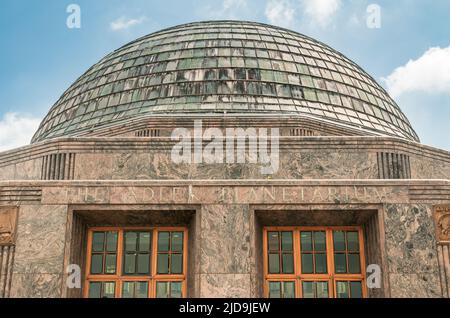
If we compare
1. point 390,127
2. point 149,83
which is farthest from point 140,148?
point 390,127

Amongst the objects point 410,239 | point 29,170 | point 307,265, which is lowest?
point 307,265

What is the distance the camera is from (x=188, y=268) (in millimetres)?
7676

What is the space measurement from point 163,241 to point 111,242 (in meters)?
0.69

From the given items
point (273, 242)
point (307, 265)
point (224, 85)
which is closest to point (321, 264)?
point (307, 265)

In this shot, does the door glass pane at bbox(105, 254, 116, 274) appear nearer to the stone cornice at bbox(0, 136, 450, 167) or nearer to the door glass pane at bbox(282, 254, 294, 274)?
the door glass pane at bbox(282, 254, 294, 274)

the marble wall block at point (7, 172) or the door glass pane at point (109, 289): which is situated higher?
the marble wall block at point (7, 172)

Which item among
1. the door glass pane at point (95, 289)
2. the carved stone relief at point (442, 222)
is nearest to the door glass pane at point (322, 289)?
the carved stone relief at point (442, 222)

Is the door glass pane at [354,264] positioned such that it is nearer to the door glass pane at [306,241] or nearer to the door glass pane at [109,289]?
the door glass pane at [306,241]

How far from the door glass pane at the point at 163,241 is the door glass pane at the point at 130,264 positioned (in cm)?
36

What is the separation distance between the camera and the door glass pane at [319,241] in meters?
7.79

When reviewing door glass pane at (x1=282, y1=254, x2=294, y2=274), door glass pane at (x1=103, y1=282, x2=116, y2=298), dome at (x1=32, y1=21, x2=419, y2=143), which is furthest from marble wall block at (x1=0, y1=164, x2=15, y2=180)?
door glass pane at (x1=282, y1=254, x2=294, y2=274)

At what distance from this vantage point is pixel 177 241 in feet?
25.8

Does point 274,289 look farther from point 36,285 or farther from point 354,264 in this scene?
point 36,285

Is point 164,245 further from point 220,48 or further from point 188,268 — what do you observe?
point 220,48
